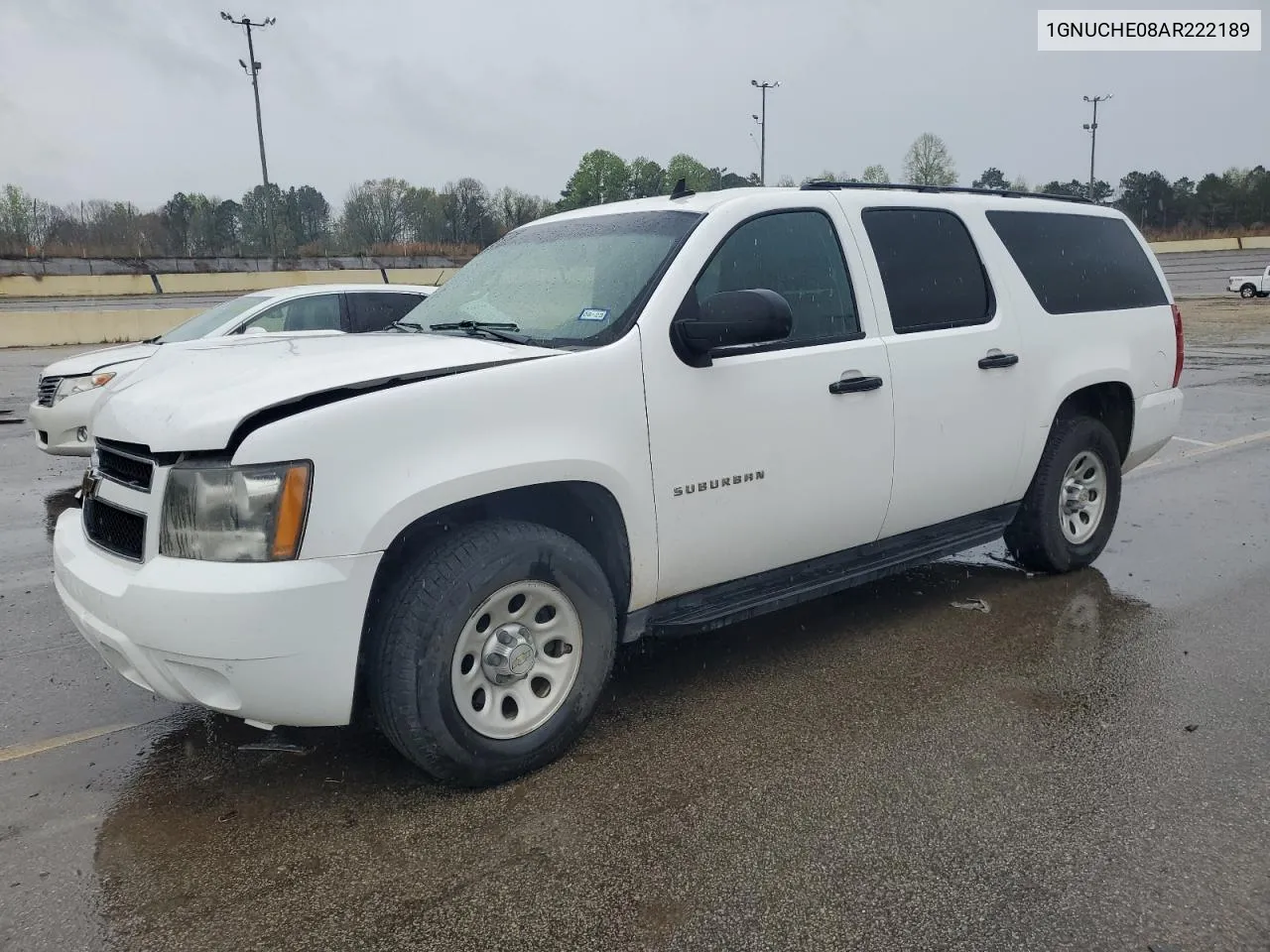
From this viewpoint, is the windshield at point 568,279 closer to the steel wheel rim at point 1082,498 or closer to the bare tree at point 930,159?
the steel wheel rim at point 1082,498

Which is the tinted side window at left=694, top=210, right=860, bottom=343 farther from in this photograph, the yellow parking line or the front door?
the yellow parking line

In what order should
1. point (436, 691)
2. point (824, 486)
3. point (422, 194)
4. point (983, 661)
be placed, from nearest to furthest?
point (436, 691) → point (824, 486) → point (983, 661) → point (422, 194)

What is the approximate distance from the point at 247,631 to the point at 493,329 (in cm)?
149

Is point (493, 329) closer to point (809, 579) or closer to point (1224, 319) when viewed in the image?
point (809, 579)

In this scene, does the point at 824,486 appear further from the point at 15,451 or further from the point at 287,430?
the point at 15,451

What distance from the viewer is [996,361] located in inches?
177

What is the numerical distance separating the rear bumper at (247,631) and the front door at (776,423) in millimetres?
1157

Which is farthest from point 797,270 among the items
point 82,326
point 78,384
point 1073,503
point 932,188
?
point 82,326

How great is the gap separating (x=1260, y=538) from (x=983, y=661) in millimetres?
2937

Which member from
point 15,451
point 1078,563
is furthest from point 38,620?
point 15,451

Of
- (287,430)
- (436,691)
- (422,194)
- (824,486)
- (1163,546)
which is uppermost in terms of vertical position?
(422,194)

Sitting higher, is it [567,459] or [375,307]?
[375,307]

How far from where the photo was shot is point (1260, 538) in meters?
5.93

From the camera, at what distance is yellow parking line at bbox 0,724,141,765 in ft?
11.4
